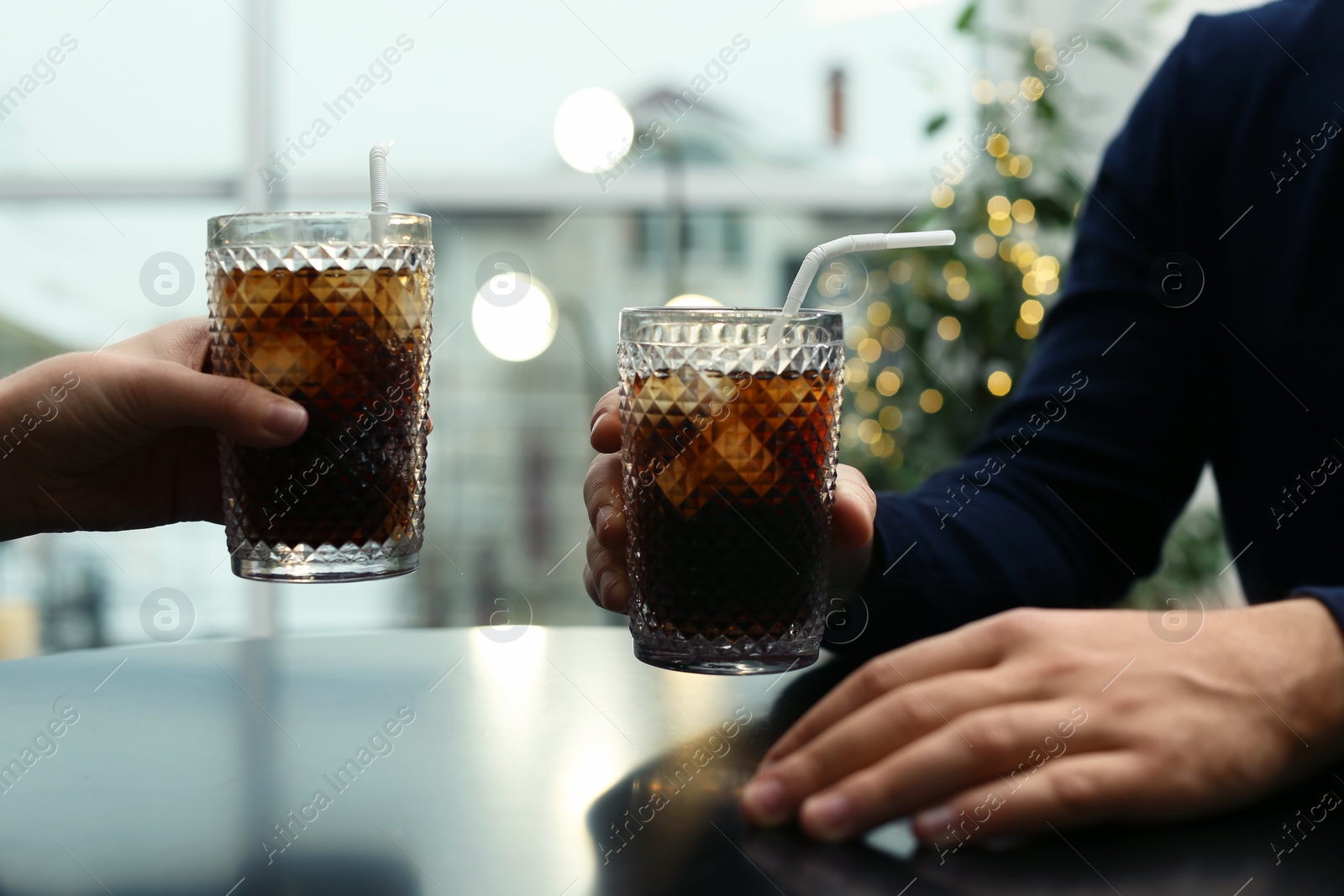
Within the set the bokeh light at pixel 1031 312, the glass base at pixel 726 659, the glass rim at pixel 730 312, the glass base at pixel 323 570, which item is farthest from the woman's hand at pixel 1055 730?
the bokeh light at pixel 1031 312

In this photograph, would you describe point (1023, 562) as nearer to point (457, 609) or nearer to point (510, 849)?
point (510, 849)

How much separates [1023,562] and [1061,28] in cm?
293

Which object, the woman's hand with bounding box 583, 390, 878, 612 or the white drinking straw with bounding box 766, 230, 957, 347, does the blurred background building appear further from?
the white drinking straw with bounding box 766, 230, 957, 347

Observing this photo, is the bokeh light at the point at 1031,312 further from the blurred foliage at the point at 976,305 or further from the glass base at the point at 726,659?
the glass base at the point at 726,659

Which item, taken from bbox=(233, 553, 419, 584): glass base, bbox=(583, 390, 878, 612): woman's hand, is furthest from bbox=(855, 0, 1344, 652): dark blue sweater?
bbox=(233, 553, 419, 584): glass base

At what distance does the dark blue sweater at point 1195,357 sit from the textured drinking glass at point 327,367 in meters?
0.54

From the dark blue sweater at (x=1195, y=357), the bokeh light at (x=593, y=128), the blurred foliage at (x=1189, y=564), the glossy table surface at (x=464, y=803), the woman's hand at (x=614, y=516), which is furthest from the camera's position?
the bokeh light at (x=593, y=128)

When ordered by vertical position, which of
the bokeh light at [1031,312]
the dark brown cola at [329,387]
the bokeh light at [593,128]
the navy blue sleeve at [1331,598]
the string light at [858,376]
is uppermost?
the bokeh light at [593,128]

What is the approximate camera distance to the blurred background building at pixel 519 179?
11.0ft

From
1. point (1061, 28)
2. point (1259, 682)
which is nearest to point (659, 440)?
point (1259, 682)

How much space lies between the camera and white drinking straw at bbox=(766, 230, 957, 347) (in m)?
0.78

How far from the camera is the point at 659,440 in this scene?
31.7 inches

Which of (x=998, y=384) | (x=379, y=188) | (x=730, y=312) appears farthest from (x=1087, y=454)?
(x=998, y=384)

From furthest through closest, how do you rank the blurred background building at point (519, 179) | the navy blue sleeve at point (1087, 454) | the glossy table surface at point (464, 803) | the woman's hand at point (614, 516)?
1. the blurred background building at point (519, 179)
2. the navy blue sleeve at point (1087, 454)
3. the woman's hand at point (614, 516)
4. the glossy table surface at point (464, 803)
